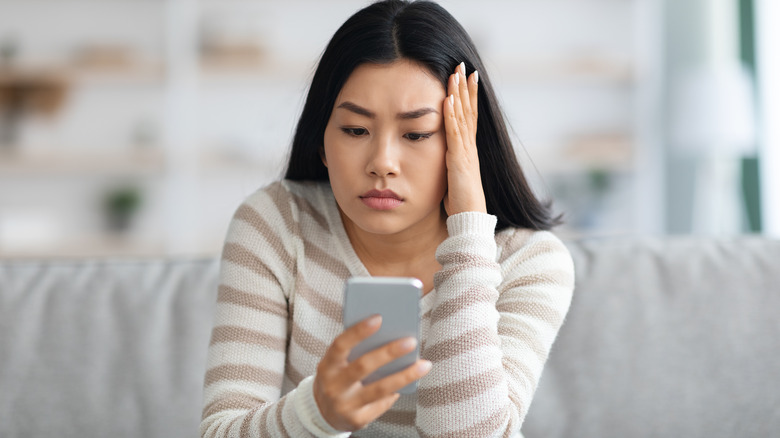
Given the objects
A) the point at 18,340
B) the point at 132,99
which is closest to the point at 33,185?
the point at 132,99

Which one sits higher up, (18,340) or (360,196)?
(360,196)

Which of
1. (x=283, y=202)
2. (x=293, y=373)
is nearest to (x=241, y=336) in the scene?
(x=293, y=373)

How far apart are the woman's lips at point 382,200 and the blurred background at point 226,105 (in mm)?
2949

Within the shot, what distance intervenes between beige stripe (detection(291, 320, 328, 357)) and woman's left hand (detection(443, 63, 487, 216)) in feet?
0.96

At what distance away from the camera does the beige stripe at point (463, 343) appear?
1.04 m

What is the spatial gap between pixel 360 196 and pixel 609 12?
356 centimetres

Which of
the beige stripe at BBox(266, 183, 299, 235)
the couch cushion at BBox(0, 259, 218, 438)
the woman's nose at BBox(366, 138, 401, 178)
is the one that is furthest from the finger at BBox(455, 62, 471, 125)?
the couch cushion at BBox(0, 259, 218, 438)

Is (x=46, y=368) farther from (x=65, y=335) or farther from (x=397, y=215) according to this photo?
(x=397, y=215)

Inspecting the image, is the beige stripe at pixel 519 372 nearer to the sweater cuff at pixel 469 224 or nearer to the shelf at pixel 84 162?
the sweater cuff at pixel 469 224

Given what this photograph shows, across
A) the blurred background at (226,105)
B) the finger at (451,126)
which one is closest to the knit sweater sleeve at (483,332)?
the finger at (451,126)

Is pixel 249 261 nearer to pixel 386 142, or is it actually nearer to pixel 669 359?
pixel 386 142

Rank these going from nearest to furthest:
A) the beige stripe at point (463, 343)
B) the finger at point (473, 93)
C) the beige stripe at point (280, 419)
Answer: the beige stripe at point (280, 419), the beige stripe at point (463, 343), the finger at point (473, 93)

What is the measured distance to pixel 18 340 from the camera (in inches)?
56.3

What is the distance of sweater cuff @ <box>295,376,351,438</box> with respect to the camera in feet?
2.90
